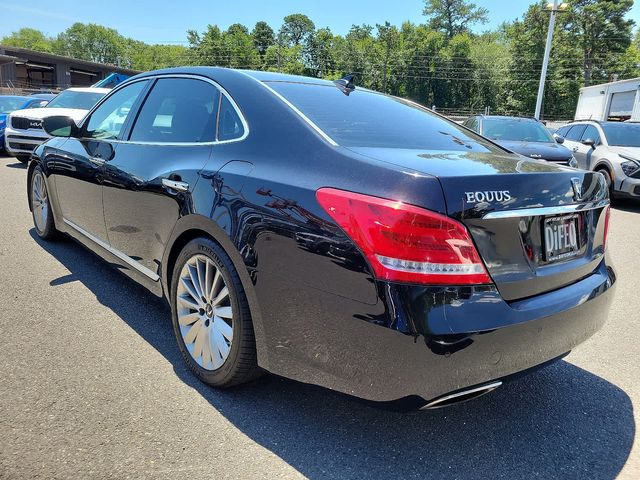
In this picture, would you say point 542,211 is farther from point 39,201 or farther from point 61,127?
point 39,201

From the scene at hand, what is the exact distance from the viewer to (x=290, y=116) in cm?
239

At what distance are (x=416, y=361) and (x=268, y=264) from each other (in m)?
0.74

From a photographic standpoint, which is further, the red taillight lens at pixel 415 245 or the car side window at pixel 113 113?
the car side window at pixel 113 113

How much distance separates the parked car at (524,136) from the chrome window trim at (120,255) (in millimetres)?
7124

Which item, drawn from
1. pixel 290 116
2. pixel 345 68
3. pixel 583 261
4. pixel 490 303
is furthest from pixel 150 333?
pixel 345 68

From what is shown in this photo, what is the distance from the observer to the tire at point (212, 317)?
7.67 ft

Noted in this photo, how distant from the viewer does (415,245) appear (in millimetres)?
1772

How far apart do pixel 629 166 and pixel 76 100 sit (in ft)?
38.3

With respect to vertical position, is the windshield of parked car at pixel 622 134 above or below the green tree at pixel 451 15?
below

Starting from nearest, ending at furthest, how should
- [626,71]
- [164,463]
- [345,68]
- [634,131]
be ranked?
[164,463] < [634,131] < [626,71] < [345,68]

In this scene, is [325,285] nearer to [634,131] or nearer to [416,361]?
[416,361]

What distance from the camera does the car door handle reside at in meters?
2.64

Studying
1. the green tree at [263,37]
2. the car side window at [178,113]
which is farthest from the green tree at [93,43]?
the car side window at [178,113]

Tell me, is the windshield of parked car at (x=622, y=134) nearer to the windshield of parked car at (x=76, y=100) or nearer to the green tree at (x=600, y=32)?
the windshield of parked car at (x=76, y=100)
